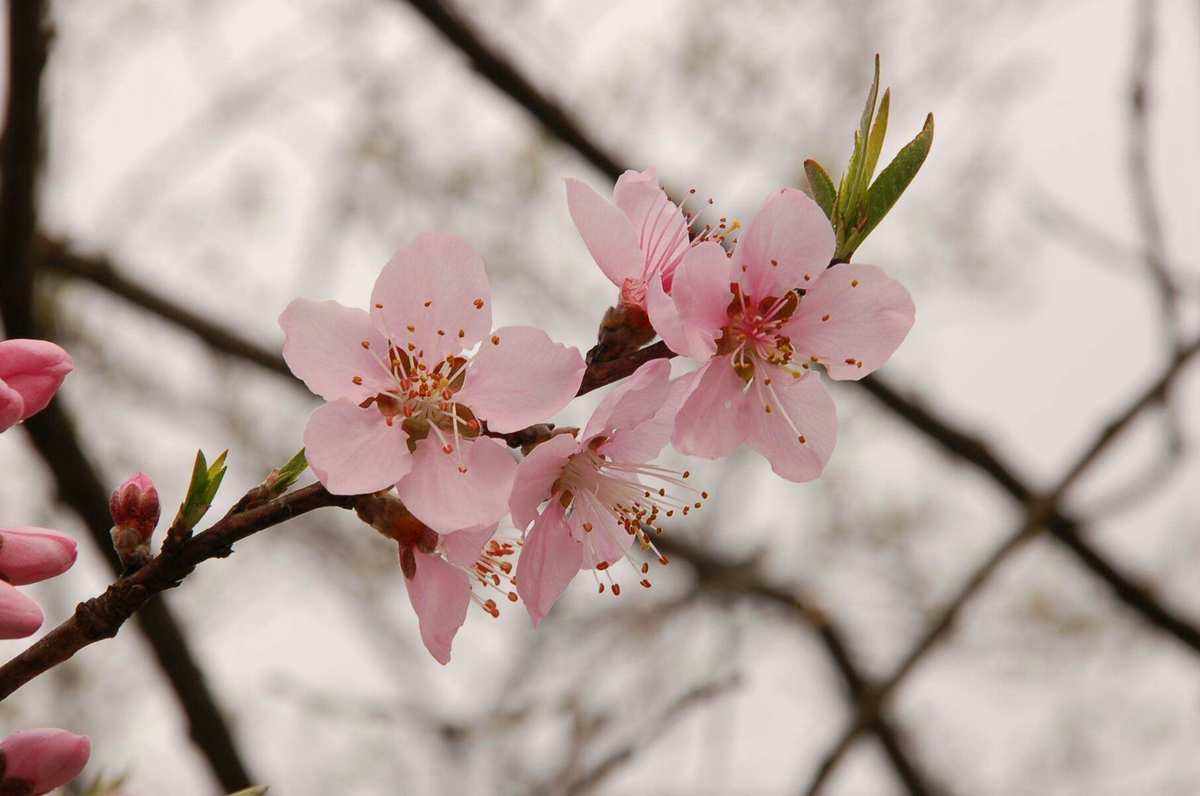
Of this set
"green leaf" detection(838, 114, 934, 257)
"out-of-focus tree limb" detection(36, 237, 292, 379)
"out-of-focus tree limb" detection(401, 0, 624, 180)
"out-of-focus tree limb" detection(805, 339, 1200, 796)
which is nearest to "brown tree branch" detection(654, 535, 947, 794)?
"out-of-focus tree limb" detection(805, 339, 1200, 796)

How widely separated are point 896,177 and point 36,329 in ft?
6.75

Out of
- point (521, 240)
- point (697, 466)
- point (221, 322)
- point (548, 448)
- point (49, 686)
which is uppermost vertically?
point (521, 240)

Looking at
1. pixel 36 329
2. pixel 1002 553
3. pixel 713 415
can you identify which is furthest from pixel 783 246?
pixel 36 329

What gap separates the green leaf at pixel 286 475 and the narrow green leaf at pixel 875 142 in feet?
1.73

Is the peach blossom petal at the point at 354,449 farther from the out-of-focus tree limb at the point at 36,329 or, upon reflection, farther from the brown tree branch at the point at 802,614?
the brown tree branch at the point at 802,614

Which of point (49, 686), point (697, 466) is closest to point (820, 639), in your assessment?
point (697, 466)

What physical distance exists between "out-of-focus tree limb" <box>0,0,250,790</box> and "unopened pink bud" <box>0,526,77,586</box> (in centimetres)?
151

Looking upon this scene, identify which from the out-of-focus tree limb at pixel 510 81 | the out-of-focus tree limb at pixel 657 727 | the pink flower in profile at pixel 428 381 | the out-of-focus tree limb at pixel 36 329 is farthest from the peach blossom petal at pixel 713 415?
the out-of-focus tree limb at pixel 510 81

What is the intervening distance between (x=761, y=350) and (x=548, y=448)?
0.25 meters

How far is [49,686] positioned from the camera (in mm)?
4012

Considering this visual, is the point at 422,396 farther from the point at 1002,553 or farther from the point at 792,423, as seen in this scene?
the point at 1002,553

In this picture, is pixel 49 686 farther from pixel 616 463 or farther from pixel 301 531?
pixel 616 463

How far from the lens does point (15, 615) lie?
2.62 feet

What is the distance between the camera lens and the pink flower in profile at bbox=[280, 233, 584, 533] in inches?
36.4
